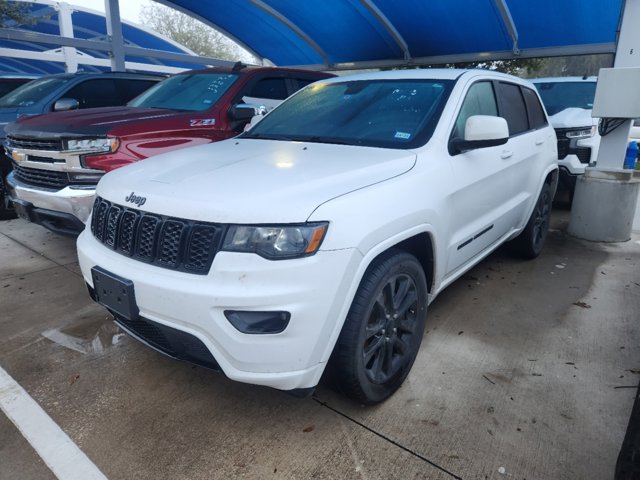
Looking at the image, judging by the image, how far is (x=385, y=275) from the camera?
89.7 inches

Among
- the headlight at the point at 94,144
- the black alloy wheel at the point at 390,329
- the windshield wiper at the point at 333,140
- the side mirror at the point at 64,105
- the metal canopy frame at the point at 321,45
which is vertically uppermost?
the metal canopy frame at the point at 321,45

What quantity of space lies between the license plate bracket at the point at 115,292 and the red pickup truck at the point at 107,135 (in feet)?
5.42

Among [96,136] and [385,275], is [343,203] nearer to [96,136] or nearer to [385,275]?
[385,275]

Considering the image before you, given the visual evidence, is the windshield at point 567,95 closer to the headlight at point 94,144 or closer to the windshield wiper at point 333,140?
the windshield wiper at point 333,140

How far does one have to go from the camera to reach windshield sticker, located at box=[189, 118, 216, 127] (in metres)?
4.69

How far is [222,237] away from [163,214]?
36 centimetres

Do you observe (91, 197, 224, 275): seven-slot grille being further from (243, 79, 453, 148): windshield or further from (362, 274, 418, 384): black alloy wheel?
(243, 79, 453, 148): windshield

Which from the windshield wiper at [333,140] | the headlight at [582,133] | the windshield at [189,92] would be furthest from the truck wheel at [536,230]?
the windshield at [189,92]

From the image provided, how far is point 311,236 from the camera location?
6.48 feet

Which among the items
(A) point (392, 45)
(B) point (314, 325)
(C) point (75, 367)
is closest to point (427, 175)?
(B) point (314, 325)

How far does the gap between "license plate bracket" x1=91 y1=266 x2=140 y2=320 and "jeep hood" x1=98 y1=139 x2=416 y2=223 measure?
36 cm

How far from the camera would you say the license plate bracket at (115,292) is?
2.18 metres

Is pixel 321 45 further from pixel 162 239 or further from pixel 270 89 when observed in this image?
pixel 162 239

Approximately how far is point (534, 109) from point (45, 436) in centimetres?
455
